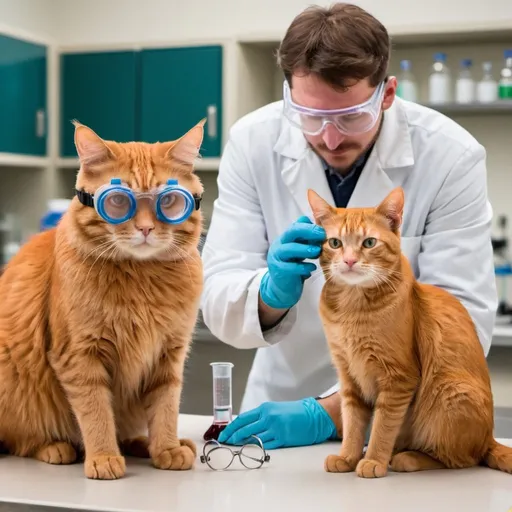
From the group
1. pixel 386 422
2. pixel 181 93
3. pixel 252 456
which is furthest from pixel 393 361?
pixel 181 93

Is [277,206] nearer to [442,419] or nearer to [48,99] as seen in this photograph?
[442,419]

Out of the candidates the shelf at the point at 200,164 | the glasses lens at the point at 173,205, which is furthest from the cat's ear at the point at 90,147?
the shelf at the point at 200,164

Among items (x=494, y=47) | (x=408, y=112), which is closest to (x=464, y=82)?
(x=494, y=47)

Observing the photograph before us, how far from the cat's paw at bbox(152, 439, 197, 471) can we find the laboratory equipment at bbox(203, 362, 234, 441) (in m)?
0.21

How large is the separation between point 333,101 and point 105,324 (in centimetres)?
65

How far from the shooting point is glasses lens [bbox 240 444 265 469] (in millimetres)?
1421

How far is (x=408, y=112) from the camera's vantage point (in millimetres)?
2039

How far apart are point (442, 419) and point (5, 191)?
355 centimetres

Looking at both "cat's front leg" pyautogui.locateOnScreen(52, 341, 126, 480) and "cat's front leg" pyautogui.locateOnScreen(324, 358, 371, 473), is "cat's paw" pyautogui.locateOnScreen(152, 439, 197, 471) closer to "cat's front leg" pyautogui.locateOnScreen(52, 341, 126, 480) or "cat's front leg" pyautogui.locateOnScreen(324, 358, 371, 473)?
"cat's front leg" pyautogui.locateOnScreen(52, 341, 126, 480)

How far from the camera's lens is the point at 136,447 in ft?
4.89

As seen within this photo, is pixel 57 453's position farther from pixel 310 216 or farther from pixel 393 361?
pixel 310 216

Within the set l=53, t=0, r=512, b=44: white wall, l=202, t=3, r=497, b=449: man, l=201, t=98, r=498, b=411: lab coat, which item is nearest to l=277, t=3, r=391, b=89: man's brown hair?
l=202, t=3, r=497, b=449: man

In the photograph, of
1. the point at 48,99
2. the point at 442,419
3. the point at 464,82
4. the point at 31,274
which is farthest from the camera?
the point at 48,99

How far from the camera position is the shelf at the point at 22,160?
3.98m
